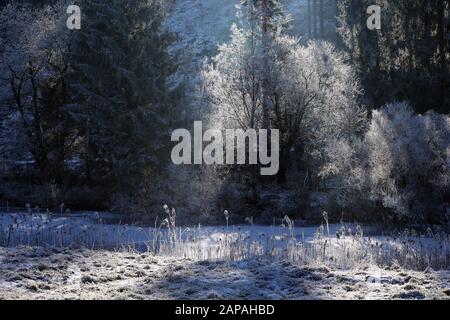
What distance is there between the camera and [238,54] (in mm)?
28156

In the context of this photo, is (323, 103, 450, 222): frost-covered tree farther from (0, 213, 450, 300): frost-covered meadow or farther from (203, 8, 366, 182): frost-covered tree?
(0, 213, 450, 300): frost-covered meadow

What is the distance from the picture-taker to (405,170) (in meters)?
20.2

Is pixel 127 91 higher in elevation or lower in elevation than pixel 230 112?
higher

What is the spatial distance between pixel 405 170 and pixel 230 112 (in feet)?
34.0

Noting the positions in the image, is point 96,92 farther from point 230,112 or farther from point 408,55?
point 408,55

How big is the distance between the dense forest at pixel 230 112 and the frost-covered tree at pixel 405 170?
6 centimetres

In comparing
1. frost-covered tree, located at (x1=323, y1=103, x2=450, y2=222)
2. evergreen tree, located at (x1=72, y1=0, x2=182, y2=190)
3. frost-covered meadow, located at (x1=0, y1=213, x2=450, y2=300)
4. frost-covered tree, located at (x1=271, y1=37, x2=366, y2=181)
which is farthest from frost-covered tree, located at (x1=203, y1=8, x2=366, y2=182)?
frost-covered meadow, located at (x1=0, y1=213, x2=450, y2=300)

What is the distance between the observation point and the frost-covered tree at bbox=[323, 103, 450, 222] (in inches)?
776

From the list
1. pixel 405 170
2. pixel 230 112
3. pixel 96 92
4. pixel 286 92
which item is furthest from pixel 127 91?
pixel 405 170

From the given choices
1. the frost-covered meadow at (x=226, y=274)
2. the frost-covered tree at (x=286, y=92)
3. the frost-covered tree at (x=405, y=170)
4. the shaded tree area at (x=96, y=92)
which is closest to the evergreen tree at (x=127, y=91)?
the shaded tree area at (x=96, y=92)

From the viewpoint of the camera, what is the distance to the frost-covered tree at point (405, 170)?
64.6 feet

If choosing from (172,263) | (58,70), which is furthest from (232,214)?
(58,70)

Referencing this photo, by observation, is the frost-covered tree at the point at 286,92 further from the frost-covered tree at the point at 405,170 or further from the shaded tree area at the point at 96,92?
→ the frost-covered tree at the point at 405,170
